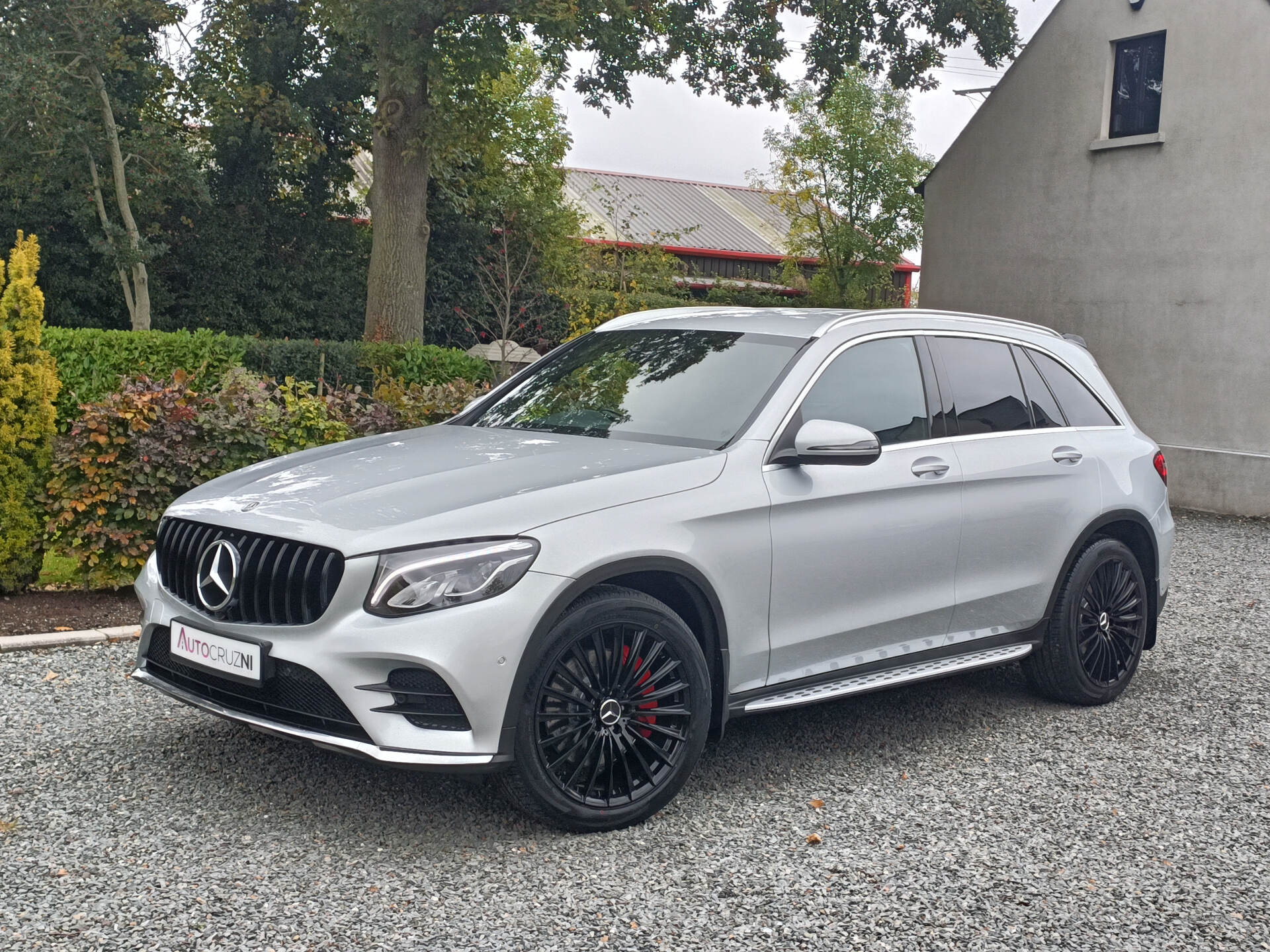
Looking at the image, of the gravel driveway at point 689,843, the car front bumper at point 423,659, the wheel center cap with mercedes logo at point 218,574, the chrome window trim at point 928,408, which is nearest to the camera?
the gravel driveway at point 689,843

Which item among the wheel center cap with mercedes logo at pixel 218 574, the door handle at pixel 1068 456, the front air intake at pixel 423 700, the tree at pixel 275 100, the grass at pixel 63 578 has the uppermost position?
the tree at pixel 275 100

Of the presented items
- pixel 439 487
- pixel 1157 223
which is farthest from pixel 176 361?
pixel 1157 223

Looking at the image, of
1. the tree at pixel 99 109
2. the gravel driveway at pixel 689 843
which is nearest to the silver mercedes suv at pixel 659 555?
the gravel driveway at pixel 689 843

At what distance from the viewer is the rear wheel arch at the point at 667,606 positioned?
151 inches

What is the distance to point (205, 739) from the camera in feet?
16.6

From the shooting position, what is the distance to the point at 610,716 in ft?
13.4

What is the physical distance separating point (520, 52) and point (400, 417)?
25.8 meters

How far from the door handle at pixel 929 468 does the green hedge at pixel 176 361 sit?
4.72m

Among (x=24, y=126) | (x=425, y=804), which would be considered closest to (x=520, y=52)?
(x=24, y=126)

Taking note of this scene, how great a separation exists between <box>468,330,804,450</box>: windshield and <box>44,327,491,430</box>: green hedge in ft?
10.5

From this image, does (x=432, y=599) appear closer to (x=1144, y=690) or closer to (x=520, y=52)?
(x=1144, y=690)

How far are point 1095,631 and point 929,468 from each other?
154 cm

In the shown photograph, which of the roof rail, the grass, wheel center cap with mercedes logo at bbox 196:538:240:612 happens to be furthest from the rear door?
the grass

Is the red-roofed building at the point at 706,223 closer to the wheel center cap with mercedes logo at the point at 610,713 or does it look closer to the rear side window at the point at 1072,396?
the rear side window at the point at 1072,396
